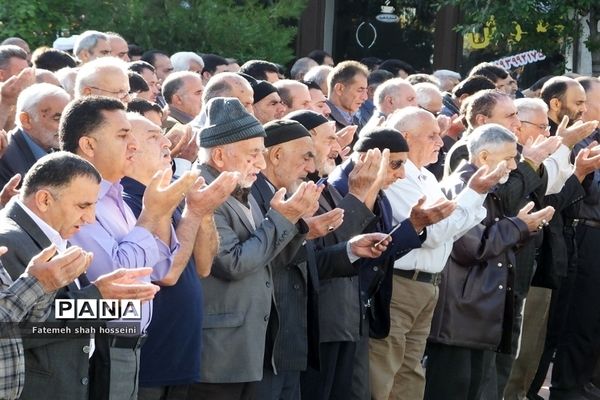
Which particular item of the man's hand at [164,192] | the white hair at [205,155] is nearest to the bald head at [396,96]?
the white hair at [205,155]

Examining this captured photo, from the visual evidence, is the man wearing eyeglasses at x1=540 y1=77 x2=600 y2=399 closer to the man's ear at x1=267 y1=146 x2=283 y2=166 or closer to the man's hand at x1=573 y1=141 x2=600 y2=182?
the man's hand at x1=573 y1=141 x2=600 y2=182

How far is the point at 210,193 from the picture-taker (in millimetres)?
5641

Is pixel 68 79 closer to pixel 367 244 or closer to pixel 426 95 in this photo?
pixel 367 244

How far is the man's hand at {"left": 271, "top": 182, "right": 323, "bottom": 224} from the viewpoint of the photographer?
620 cm

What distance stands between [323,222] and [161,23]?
8.03m

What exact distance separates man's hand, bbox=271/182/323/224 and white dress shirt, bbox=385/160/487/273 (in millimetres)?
1256

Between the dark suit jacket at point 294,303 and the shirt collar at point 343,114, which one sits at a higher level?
the shirt collar at point 343,114

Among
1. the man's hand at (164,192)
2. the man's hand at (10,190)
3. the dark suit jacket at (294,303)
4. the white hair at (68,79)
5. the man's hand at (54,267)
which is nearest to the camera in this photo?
the man's hand at (54,267)

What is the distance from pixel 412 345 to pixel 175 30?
7.33 metres

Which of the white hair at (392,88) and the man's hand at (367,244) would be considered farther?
the white hair at (392,88)

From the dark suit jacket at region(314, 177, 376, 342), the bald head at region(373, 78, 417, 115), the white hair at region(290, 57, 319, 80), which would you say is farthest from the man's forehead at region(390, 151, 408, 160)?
the white hair at region(290, 57, 319, 80)

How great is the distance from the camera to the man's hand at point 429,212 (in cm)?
713

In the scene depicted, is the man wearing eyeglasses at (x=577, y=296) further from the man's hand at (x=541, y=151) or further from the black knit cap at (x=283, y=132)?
the black knit cap at (x=283, y=132)

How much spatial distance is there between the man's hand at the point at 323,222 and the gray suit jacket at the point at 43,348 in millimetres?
1890
